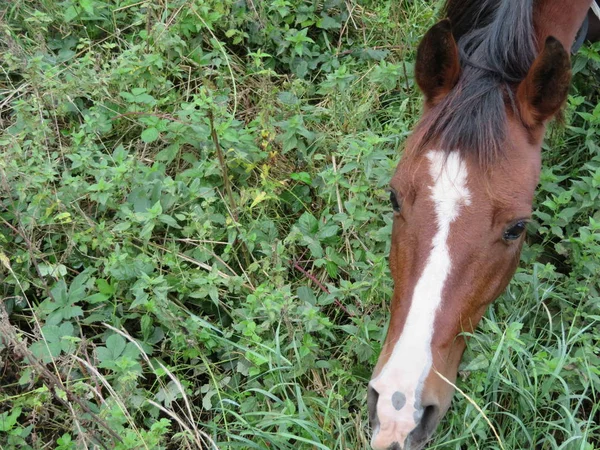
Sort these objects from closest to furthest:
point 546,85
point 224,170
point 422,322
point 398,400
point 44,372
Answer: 1. point 398,400
2. point 422,322
3. point 44,372
4. point 546,85
5. point 224,170

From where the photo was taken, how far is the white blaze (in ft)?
6.73

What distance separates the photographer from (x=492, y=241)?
235 centimetres

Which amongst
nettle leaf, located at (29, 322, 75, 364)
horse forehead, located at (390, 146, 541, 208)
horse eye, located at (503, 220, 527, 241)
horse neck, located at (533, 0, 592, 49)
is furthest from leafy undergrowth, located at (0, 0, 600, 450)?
horse neck, located at (533, 0, 592, 49)

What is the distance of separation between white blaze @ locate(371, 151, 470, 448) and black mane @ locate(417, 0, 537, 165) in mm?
94

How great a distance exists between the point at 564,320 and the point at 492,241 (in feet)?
3.08

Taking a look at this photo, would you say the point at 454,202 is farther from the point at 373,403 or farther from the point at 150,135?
the point at 150,135

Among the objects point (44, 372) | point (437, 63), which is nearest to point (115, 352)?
point (44, 372)

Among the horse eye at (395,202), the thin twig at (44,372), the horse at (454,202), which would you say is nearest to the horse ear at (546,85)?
the horse at (454,202)

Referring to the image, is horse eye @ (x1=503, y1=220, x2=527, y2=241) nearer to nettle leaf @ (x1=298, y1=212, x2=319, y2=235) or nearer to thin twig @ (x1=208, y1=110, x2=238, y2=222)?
nettle leaf @ (x1=298, y1=212, x2=319, y2=235)

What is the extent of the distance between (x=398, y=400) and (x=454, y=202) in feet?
2.32

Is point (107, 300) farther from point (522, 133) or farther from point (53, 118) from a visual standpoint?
point (522, 133)

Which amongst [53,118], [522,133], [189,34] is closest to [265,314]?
[522,133]

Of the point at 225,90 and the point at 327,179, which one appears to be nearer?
the point at 327,179

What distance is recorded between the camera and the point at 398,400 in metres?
2.06
